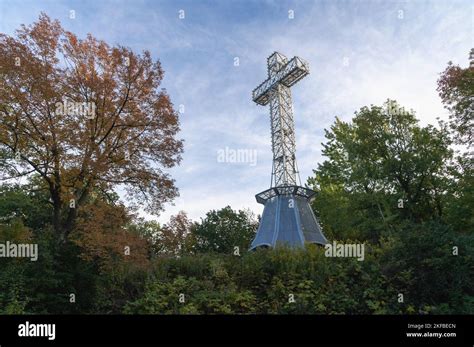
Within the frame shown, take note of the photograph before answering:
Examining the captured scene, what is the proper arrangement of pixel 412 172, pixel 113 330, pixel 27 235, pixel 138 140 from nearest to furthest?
pixel 113 330, pixel 27 235, pixel 138 140, pixel 412 172

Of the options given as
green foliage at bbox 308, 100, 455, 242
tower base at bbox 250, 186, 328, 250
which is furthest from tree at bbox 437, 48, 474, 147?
tower base at bbox 250, 186, 328, 250

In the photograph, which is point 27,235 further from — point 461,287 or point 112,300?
point 461,287

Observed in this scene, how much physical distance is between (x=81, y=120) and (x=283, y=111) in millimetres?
21775

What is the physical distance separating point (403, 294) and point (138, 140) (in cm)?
1004

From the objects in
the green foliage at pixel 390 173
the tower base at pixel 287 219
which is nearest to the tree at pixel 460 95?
the green foliage at pixel 390 173

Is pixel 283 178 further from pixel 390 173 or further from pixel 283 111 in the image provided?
pixel 390 173

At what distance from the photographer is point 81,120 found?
12219 mm

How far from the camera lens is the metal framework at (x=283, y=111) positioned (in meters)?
30.1

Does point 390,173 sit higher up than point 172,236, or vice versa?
point 390,173

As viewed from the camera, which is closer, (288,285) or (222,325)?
(222,325)

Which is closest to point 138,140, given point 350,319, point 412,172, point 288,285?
point 288,285

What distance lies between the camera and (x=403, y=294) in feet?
35.1

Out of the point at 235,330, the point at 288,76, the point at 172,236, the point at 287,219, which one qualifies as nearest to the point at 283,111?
the point at 288,76

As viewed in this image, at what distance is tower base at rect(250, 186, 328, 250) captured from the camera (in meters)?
24.8
